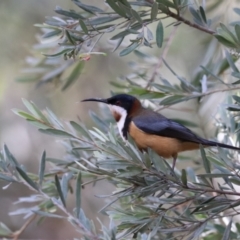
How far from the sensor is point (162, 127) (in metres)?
2.35

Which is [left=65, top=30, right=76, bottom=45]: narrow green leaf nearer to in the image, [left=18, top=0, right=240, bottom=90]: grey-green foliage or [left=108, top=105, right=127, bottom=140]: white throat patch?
[left=18, top=0, right=240, bottom=90]: grey-green foliage

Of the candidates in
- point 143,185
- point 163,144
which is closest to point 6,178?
point 143,185

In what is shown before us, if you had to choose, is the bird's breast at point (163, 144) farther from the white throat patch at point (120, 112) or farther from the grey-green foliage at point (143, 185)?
the grey-green foliage at point (143, 185)

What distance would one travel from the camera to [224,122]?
217 cm

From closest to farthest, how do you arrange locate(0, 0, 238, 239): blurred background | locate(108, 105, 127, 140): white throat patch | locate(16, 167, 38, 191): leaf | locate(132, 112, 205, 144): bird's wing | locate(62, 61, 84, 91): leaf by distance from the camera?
locate(16, 167, 38, 191): leaf, locate(132, 112, 205, 144): bird's wing, locate(108, 105, 127, 140): white throat patch, locate(62, 61, 84, 91): leaf, locate(0, 0, 238, 239): blurred background

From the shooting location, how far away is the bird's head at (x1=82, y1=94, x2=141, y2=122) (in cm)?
255

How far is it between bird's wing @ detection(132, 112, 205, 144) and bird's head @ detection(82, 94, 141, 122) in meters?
0.11

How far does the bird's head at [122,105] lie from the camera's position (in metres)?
2.55

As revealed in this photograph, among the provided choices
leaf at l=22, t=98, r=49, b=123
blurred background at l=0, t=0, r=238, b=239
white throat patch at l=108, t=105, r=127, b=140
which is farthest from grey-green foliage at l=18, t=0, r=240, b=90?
blurred background at l=0, t=0, r=238, b=239

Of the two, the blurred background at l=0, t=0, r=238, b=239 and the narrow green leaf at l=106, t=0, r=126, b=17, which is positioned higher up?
the narrow green leaf at l=106, t=0, r=126, b=17

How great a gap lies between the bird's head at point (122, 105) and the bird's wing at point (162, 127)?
0.11 metres

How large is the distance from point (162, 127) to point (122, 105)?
0.96ft

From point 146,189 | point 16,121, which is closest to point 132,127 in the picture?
point 146,189

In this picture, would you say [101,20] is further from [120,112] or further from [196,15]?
[120,112]
